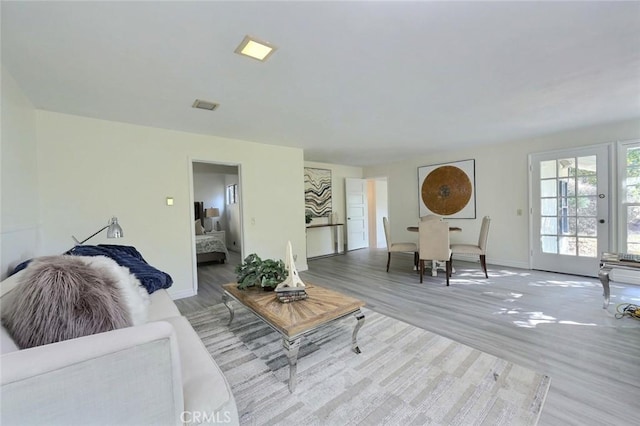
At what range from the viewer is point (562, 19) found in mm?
1513

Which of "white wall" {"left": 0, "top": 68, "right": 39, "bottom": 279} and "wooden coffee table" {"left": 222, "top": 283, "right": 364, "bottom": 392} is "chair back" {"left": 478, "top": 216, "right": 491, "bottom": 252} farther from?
"white wall" {"left": 0, "top": 68, "right": 39, "bottom": 279}

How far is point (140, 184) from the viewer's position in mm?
3188

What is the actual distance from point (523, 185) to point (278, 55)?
183 inches

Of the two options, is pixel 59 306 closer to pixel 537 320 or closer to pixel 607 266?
pixel 537 320

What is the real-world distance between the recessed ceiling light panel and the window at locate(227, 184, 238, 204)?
5.90m

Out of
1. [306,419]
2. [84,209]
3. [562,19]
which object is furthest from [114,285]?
[562,19]

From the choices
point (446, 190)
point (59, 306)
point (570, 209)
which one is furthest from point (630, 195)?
point (59, 306)

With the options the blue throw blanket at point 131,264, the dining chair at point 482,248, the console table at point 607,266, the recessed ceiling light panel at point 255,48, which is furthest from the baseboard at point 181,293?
the console table at point 607,266

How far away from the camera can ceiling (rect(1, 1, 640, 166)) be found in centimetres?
143

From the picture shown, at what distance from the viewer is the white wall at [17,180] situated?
1.78 m

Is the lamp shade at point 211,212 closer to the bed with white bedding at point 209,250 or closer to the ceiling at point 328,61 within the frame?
the bed with white bedding at point 209,250

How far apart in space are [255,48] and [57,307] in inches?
68.6

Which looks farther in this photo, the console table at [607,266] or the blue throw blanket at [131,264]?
the console table at [607,266]

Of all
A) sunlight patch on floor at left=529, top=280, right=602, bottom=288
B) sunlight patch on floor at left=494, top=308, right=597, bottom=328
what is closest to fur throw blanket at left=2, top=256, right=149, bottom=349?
sunlight patch on floor at left=494, top=308, right=597, bottom=328
